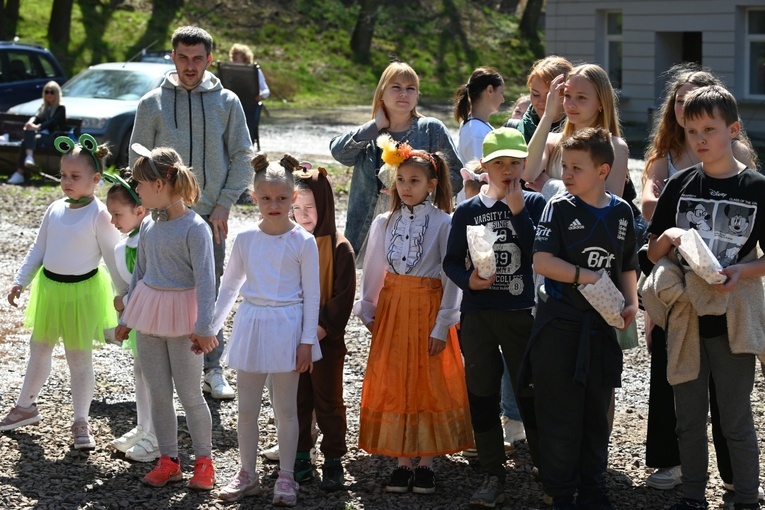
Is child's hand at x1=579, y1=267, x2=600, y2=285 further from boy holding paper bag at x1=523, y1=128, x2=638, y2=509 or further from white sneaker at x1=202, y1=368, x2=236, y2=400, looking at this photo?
white sneaker at x1=202, y1=368, x2=236, y2=400

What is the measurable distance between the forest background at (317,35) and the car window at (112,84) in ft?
28.4

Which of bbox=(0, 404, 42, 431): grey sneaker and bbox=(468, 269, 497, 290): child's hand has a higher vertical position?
bbox=(468, 269, 497, 290): child's hand

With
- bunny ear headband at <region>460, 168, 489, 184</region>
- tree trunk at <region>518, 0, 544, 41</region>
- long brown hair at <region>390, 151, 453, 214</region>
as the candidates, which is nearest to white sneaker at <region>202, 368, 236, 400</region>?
long brown hair at <region>390, 151, 453, 214</region>

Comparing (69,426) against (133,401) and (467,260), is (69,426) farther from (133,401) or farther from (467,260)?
(467,260)

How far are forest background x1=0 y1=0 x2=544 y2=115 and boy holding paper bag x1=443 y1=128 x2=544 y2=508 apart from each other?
2241 cm

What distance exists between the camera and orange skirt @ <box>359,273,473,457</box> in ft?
16.1

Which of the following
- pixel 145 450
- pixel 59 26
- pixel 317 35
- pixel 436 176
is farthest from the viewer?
pixel 317 35

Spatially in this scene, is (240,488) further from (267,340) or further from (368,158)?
(368,158)

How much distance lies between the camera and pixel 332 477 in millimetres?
4945

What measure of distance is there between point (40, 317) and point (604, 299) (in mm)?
2959

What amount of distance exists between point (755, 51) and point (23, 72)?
1411 centimetres

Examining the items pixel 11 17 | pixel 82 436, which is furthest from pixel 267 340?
pixel 11 17

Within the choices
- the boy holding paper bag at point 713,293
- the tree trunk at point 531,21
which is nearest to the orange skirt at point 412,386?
the boy holding paper bag at point 713,293

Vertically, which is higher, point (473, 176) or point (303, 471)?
point (473, 176)
